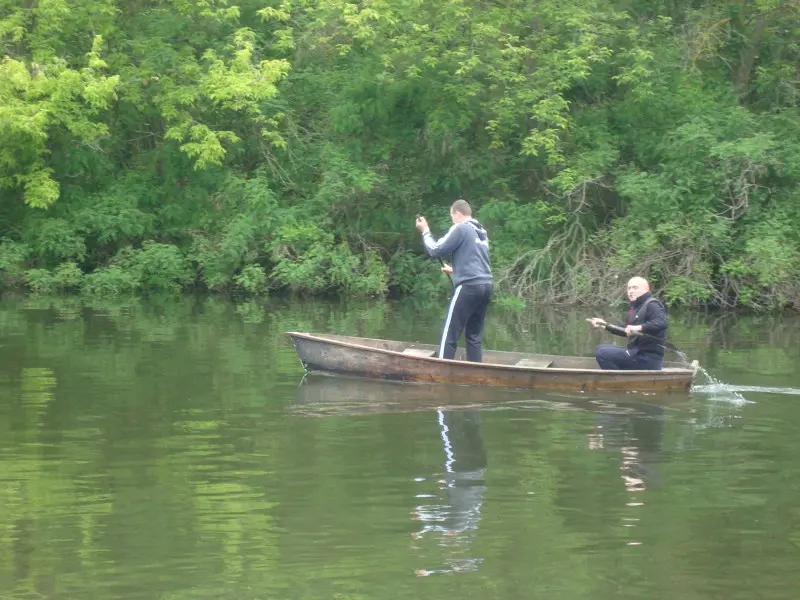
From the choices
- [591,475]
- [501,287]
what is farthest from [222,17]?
[591,475]

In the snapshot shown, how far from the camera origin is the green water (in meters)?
6.96

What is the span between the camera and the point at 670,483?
9.34 metres

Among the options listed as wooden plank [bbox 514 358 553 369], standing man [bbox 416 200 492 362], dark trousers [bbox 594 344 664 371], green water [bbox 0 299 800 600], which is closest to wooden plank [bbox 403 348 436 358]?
standing man [bbox 416 200 492 362]

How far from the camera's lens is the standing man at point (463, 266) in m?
13.6

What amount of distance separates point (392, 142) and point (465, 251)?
14253mm

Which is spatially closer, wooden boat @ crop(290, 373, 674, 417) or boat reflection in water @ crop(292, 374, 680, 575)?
boat reflection in water @ crop(292, 374, 680, 575)

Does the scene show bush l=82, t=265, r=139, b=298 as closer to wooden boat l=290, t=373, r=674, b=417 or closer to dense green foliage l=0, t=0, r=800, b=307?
dense green foliage l=0, t=0, r=800, b=307

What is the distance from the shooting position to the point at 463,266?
13.8m

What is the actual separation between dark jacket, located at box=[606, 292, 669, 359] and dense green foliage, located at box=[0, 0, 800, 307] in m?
10.2

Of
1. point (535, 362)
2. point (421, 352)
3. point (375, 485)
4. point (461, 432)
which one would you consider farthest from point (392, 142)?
point (375, 485)

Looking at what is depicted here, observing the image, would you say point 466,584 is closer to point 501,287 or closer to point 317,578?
point 317,578

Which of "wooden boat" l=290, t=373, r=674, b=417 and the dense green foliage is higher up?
the dense green foliage

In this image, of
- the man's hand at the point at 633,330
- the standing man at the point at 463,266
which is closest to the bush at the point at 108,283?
the standing man at the point at 463,266

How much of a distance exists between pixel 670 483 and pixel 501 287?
16.0 meters
